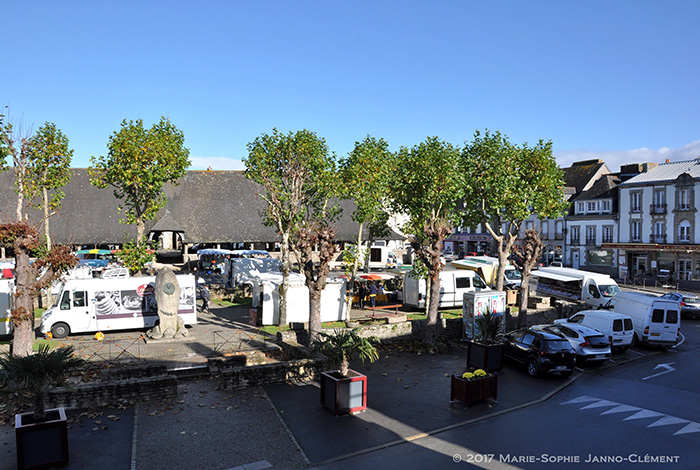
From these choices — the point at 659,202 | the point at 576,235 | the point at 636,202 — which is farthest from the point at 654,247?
the point at 576,235

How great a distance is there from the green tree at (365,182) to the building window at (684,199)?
33.1 metres

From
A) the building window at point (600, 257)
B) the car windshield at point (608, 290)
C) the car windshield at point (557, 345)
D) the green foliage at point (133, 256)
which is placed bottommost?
the car windshield at point (557, 345)

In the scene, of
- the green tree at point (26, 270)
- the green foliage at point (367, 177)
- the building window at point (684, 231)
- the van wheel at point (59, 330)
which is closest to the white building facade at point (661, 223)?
the building window at point (684, 231)

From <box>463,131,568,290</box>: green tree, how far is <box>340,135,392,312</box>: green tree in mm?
4589

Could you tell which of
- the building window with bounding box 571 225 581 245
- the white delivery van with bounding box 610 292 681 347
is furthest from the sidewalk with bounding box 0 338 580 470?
the building window with bounding box 571 225 581 245

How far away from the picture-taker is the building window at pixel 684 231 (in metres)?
44.5

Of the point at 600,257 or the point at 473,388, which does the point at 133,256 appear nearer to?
the point at 473,388

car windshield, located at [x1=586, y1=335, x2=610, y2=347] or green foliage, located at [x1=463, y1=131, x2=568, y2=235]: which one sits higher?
green foliage, located at [x1=463, y1=131, x2=568, y2=235]

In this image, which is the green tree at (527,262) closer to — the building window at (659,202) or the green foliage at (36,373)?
the green foliage at (36,373)

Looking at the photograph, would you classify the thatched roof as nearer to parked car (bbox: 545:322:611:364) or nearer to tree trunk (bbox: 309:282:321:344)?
tree trunk (bbox: 309:282:321:344)

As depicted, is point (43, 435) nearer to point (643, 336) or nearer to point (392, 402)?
point (392, 402)

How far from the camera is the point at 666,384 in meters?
15.5

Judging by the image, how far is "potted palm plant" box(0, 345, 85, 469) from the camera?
360 inches

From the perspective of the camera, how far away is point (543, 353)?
15.6 meters
